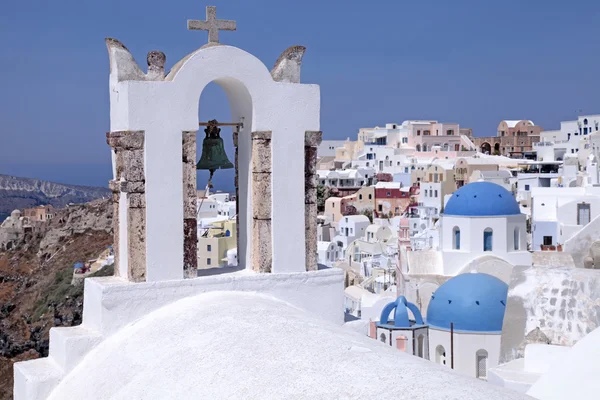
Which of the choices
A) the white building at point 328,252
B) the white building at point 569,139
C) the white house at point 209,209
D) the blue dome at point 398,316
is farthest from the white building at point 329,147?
the blue dome at point 398,316

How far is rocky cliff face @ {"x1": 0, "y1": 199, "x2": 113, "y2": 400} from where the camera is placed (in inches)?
1093

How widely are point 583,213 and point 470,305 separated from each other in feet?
39.9

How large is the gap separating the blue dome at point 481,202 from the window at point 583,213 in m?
6.08

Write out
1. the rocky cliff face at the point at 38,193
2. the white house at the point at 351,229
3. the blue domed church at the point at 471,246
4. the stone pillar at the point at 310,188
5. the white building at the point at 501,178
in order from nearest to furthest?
the stone pillar at the point at 310,188 < the blue domed church at the point at 471,246 < the white house at the point at 351,229 < the white building at the point at 501,178 < the rocky cliff face at the point at 38,193

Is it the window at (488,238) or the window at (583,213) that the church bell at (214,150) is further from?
the window at (583,213)

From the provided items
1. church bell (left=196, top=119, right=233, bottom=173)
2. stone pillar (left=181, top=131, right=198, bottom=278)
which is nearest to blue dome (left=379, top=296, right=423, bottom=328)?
church bell (left=196, top=119, right=233, bottom=173)

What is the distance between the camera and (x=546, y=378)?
5539mm

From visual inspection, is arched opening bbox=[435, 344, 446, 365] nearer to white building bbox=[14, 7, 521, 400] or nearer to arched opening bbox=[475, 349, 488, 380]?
arched opening bbox=[475, 349, 488, 380]

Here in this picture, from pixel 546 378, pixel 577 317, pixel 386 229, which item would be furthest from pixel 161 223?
pixel 386 229

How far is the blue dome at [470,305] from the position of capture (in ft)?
65.1

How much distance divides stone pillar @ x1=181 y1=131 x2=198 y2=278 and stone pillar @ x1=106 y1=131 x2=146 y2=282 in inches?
11.0

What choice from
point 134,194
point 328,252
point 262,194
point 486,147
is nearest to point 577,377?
point 262,194

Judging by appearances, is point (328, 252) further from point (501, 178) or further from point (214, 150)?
point (214, 150)

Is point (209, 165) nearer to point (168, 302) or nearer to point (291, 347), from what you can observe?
point (168, 302)
